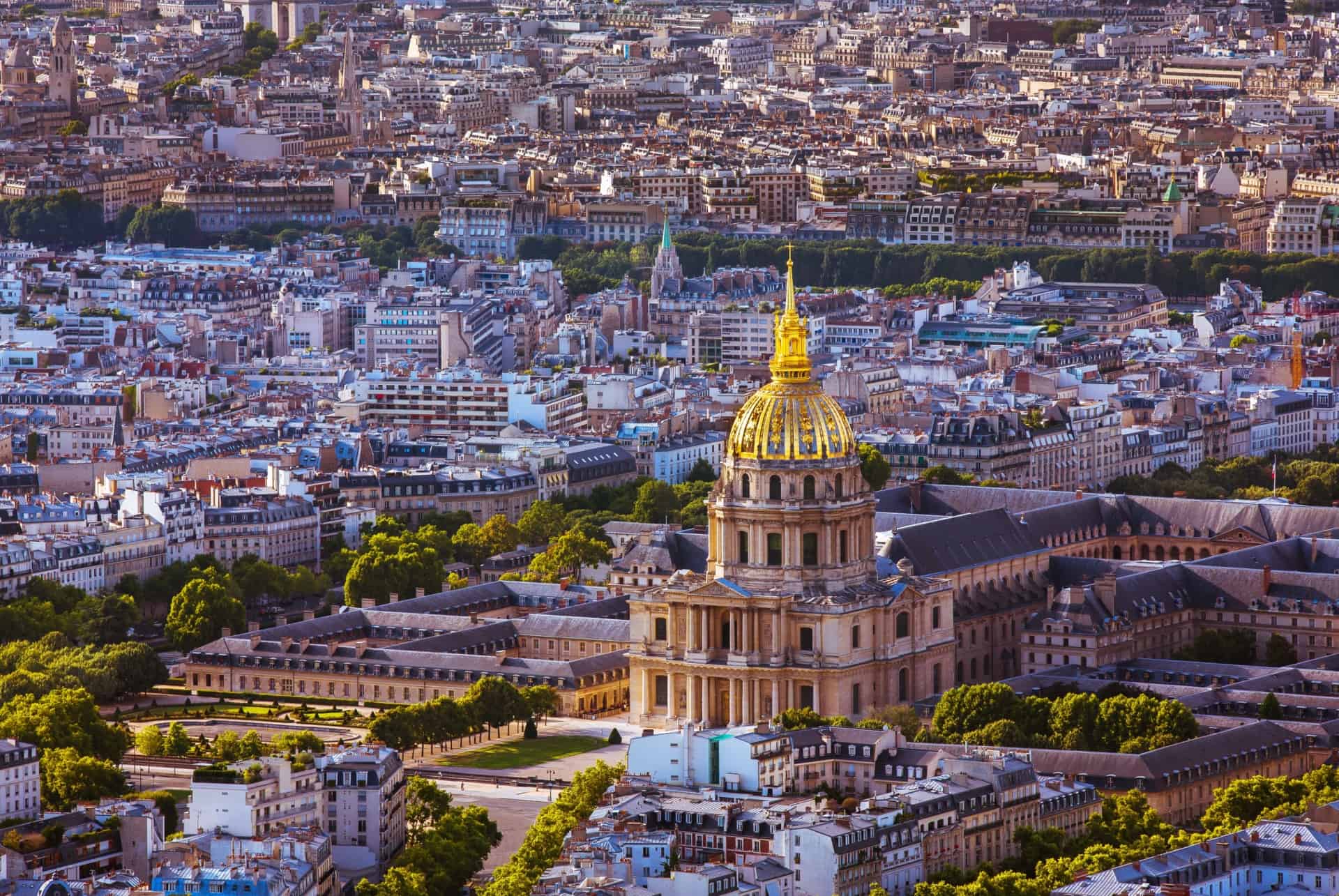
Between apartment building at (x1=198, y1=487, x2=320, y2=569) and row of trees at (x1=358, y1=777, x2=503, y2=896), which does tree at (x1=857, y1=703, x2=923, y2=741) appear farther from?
apartment building at (x1=198, y1=487, x2=320, y2=569)

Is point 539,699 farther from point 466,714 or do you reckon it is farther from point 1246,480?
point 1246,480

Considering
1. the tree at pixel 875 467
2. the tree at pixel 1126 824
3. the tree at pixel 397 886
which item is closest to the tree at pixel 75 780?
the tree at pixel 397 886

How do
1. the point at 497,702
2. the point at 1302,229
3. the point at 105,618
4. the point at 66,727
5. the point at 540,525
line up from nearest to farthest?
1. the point at 66,727
2. the point at 497,702
3. the point at 105,618
4. the point at 540,525
5. the point at 1302,229

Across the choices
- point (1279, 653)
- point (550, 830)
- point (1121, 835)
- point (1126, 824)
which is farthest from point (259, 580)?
point (1121, 835)

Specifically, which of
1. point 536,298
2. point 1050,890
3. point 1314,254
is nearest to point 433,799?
point 1050,890

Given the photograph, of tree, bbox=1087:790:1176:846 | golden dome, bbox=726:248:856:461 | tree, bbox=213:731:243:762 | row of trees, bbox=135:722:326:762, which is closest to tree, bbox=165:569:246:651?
row of trees, bbox=135:722:326:762

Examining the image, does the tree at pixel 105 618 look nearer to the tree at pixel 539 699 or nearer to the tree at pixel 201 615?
the tree at pixel 201 615
